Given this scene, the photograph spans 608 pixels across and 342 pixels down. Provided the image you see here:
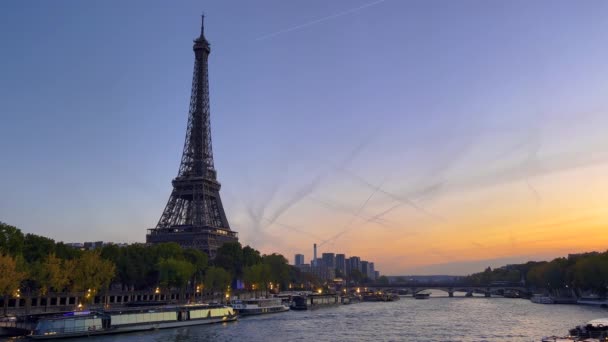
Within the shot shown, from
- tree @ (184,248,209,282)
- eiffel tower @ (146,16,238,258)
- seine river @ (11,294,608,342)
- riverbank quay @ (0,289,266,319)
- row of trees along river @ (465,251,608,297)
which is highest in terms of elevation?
eiffel tower @ (146,16,238,258)

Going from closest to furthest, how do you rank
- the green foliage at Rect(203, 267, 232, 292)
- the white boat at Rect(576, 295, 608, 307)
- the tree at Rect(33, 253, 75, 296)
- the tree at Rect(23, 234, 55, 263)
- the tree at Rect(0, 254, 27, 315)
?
1. the tree at Rect(0, 254, 27, 315)
2. the tree at Rect(33, 253, 75, 296)
3. the tree at Rect(23, 234, 55, 263)
4. the green foliage at Rect(203, 267, 232, 292)
5. the white boat at Rect(576, 295, 608, 307)

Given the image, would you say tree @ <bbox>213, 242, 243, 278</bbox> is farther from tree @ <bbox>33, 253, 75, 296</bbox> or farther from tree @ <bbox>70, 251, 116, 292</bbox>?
tree @ <bbox>33, 253, 75, 296</bbox>

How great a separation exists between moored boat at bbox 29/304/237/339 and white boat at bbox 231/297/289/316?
15651mm

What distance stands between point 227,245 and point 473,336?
8520cm

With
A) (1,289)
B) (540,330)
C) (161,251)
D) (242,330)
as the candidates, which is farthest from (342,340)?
(161,251)

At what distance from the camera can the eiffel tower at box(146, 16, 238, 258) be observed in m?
142

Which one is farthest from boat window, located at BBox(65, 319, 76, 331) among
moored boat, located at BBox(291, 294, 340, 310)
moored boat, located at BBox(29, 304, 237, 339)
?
moored boat, located at BBox(291, 294, 340, 310)

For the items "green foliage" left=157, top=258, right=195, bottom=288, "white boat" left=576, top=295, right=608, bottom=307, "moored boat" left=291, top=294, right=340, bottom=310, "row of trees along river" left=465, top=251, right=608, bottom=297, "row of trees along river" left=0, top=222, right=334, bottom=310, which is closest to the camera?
"row of trees along river" left=0, top=222, right=334, bottom=310

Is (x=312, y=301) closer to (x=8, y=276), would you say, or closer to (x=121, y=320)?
(x=121, y=320)

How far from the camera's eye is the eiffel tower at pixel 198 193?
468 feet

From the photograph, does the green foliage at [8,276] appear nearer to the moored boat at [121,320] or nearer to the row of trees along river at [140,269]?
the row of trees along river at [140,269]

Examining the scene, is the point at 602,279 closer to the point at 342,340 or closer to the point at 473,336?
the point at 473,336

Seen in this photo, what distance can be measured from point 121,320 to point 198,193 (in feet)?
274

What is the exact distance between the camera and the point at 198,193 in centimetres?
14825
